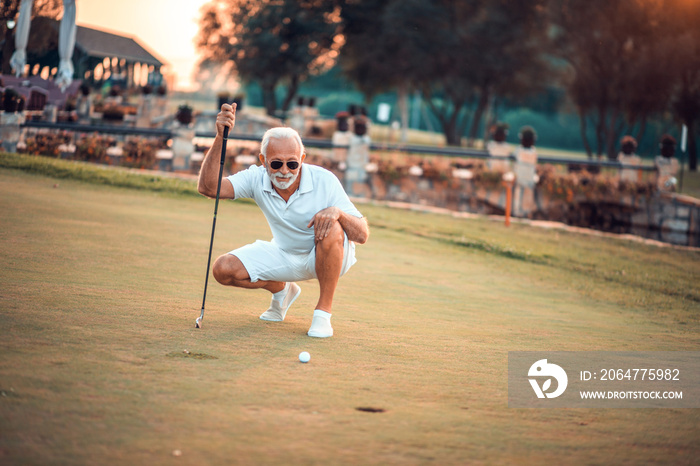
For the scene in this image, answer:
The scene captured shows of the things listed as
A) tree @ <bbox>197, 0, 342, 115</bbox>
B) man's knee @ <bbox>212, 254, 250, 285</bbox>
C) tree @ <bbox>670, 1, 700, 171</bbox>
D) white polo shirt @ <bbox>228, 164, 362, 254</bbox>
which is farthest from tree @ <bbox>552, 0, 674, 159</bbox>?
man's knee @ <bbox>212, 254, 250, 285</bbox>

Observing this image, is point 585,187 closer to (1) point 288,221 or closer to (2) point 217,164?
(1) point 288,221

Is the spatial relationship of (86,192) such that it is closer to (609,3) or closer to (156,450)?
(156,450)

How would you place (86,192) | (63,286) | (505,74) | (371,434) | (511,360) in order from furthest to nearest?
(505,74) < (86,192) < (63,286) < (511,360) < (371,434)

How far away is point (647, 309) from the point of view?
317 inches

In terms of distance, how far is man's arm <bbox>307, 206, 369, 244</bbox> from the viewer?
4.92 meters

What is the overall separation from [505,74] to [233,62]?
1593 cm

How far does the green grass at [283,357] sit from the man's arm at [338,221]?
2.15 feet

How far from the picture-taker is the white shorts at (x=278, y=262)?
5195mm

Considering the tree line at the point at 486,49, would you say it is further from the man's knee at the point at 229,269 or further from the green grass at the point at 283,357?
the man's knee at the point at 229,269

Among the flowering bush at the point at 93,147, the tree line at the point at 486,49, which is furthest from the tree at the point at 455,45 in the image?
the flowering bush at the point at 93,147

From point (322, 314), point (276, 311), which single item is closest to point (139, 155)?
point (276, 311)

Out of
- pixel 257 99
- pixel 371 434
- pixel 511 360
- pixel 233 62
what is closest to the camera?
pixel 371 434

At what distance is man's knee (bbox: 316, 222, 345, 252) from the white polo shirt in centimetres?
22

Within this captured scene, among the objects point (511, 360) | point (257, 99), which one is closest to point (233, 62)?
point (257, 99)
